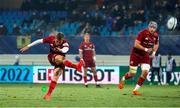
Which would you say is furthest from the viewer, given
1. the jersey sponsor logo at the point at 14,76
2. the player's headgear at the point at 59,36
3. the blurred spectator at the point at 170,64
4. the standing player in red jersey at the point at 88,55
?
the jersey sponsor logo at the point at 14,76

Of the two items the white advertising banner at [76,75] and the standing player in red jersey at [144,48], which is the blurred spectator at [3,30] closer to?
the white advertising banner at [76,75]

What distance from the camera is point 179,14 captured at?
3131cm

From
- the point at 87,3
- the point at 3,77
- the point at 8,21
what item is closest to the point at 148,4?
the point at 87,3

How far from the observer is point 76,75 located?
27109mm

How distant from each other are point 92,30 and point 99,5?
452cm

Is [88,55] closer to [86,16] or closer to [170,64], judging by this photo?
[170,64]

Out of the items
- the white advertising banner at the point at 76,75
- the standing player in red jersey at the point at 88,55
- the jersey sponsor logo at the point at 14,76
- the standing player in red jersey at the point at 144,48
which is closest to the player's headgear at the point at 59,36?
the standing player in red jersey at the point at 144,48

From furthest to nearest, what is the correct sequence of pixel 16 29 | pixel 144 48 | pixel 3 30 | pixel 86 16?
1. pixel 86 16
2. pixel 16 29
3. pixel 3 30
4. pixel 144 48

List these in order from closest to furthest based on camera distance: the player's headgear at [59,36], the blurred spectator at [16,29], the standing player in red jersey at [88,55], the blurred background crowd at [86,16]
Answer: the player's headgear at [59,36] < the standing player in red jersey at [88,55] < the blurred spectator at [16,29] < the blurred background crowd at [86,16]

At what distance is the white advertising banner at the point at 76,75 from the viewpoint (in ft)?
88.6

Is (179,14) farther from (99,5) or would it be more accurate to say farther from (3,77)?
(3,77)

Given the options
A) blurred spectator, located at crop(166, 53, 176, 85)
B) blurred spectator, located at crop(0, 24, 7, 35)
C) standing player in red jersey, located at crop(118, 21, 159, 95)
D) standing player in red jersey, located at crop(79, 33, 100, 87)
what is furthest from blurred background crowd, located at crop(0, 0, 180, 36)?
standing player in red jersey, located at crop(118, 21, 159, 95)

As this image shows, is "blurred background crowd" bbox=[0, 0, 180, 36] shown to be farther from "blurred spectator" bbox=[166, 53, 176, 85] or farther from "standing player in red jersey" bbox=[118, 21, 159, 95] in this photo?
"standing player in red jersey" bbox=[118, 21, 159, 95]

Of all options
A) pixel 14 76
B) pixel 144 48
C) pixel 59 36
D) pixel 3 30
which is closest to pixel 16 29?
pixel 3 30
